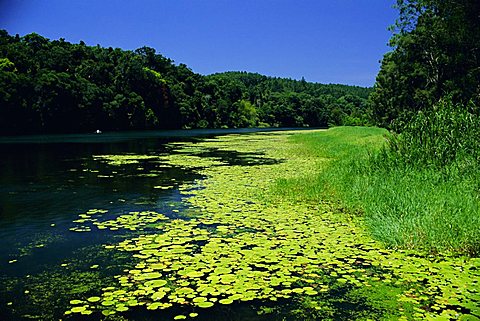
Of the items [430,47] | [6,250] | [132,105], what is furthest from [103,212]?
[132,105]

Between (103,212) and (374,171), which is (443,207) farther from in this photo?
(103,212)

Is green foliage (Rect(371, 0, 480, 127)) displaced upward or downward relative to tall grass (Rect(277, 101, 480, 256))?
upward

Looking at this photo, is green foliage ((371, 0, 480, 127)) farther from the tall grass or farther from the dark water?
the dark water

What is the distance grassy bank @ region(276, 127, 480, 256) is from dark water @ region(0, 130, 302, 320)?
3961 millimetres

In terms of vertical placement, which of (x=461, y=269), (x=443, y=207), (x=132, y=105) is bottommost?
(x=461, y=269)

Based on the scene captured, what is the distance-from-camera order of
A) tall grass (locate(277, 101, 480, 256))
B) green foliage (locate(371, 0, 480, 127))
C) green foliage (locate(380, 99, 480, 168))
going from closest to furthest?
tall grass (locate(277, 101, 480, 256)) < green foliage (locate(380, 99, 480, 168)) < green foliage (locate(371, 0, 480, 127))

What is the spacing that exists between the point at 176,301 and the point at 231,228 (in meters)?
3.78

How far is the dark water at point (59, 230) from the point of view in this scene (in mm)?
5758

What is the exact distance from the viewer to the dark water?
5.76m

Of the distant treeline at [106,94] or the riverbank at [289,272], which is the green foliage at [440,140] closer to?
the riverbank at [289,272]

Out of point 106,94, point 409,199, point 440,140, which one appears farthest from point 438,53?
point 106,94

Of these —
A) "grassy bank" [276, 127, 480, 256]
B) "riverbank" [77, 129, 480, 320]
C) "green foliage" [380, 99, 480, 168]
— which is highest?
"green foliage" [380, 99, 480, 168]

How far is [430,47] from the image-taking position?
1388 inches

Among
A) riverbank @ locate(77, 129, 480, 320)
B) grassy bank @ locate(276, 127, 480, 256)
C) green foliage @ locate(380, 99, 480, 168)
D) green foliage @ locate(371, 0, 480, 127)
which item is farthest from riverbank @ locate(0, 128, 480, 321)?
green foliage @ locate(371, 0, 480, 127)
